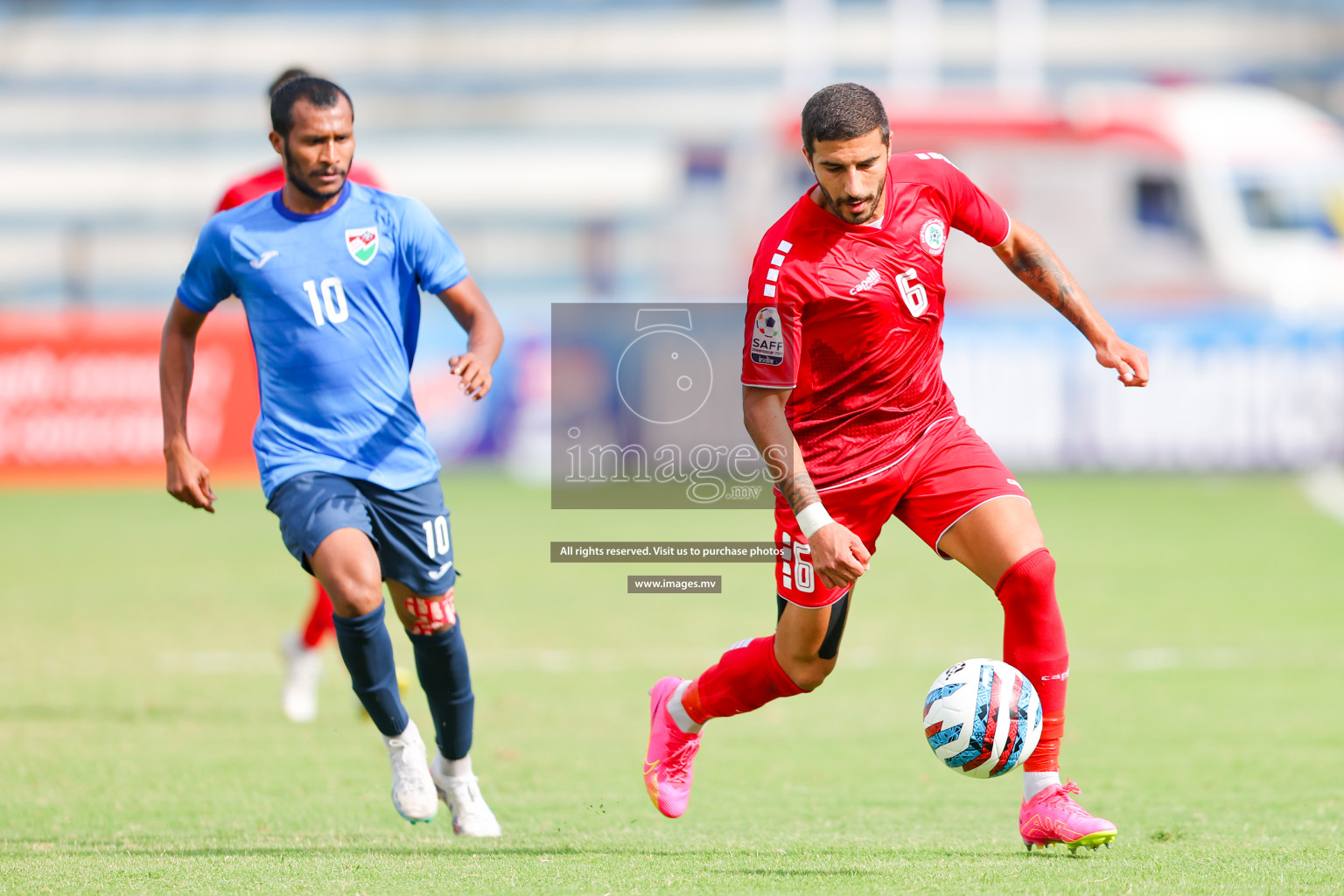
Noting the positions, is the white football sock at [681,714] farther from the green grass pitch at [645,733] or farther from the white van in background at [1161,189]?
the white van in background at [1161,189]

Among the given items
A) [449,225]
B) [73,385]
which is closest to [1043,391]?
[73,385]

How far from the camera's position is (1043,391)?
19688mm

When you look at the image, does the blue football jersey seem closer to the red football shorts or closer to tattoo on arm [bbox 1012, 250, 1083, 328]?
the red football shorts

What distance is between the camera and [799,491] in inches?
207

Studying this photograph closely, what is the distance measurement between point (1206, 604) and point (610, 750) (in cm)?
566

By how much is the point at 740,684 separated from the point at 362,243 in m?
2.05

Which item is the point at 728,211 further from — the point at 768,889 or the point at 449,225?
the point at 768,889

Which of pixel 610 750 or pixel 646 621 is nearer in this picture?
pixel 610 750

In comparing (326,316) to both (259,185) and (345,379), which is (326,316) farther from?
(259,185)

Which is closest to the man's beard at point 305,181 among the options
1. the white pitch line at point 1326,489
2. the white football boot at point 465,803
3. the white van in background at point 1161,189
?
the white football boot at point 465,803

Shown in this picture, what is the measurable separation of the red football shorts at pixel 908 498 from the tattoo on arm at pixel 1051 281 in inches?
22.9

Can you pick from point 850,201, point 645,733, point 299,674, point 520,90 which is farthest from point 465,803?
point 520,90

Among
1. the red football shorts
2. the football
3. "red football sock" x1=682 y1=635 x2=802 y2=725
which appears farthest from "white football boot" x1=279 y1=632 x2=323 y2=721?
the football

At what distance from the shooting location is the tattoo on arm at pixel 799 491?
17.2ft
